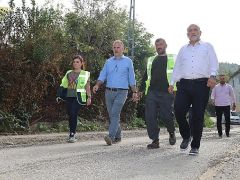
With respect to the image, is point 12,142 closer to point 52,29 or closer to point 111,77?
point 111,77

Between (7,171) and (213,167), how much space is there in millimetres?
2550

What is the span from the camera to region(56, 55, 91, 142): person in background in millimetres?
10016

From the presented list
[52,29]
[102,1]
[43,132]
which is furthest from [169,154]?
[102,1]

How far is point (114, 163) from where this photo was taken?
6547 mm

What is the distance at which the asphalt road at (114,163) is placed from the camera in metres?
5.62

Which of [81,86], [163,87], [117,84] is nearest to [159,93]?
[163,87]

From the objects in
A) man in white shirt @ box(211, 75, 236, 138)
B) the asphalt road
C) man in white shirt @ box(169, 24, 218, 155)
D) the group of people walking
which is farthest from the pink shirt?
man in white shirt @ box(169, 24, 218, 155)

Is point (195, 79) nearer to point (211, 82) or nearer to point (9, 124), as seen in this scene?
point (211, 82)

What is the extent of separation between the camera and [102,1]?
97.3 ft

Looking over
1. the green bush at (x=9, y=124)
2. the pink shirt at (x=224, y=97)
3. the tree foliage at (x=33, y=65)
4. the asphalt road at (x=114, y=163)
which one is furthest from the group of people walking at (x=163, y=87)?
the pink shirt at (x=224, y=97)

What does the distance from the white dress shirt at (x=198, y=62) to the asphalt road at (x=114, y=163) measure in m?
1.24

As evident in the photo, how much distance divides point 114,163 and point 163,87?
9.10ft

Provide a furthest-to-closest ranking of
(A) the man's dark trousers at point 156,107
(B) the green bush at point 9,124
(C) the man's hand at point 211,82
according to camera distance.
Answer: (B) the green bush at point 9,124 → (A) the man's dark trousers at point 156,107 → (C) the man's hand at point 211,82

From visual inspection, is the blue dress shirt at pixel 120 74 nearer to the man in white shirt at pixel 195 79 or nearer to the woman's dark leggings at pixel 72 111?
the woman's dark leggings at pixel 72 111
